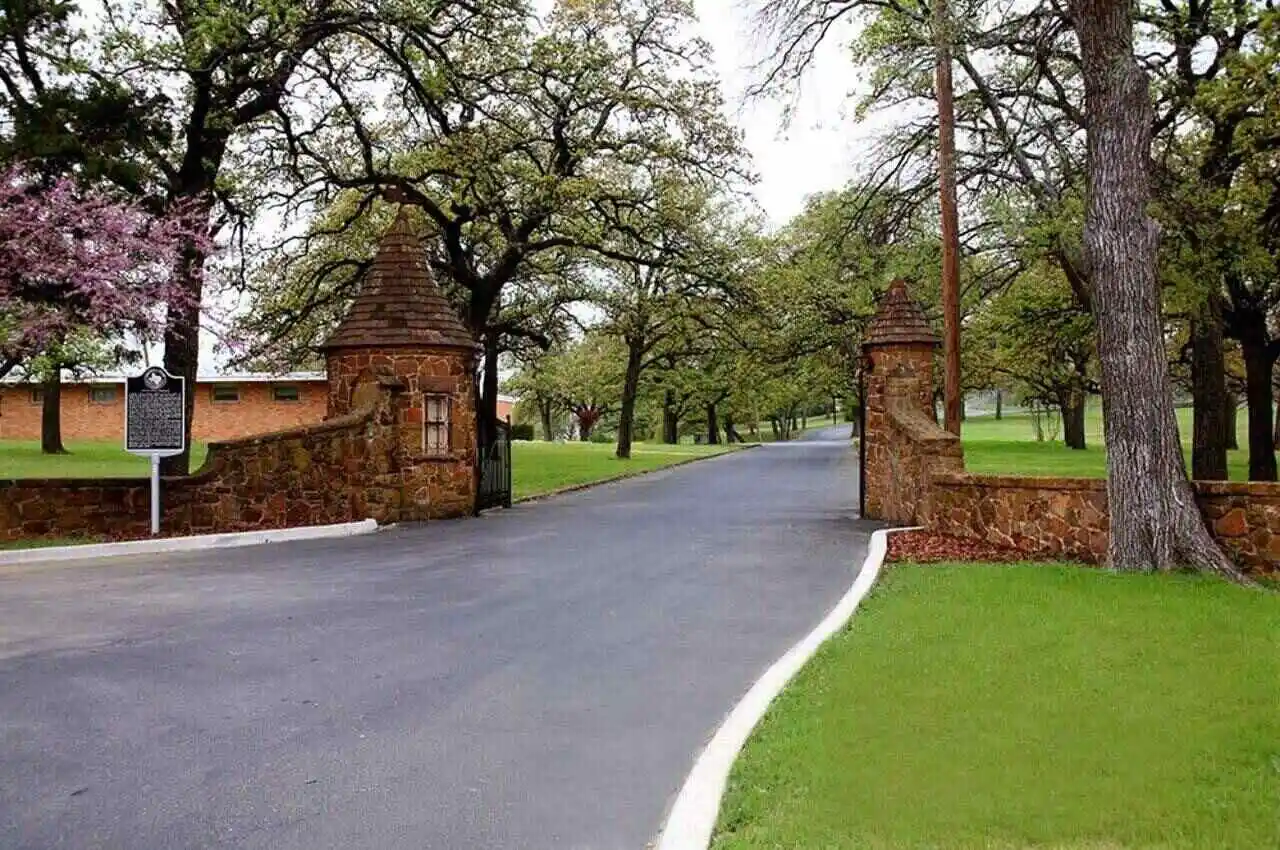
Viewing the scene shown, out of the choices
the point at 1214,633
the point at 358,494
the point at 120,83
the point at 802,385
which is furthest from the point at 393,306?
the point at 802,385

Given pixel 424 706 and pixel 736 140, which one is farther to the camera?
pixel 736 140

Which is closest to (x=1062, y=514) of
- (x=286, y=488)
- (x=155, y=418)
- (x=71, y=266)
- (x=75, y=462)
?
(x=286, y=488)

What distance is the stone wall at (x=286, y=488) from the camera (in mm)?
14242

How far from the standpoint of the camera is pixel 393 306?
1741 cm

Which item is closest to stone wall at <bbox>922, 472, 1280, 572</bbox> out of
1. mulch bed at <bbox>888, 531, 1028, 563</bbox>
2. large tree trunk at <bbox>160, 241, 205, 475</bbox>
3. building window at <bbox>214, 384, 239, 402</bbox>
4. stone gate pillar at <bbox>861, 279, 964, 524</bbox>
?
mulch bed at <bbox>888, 531, 1028, 563</bbox>

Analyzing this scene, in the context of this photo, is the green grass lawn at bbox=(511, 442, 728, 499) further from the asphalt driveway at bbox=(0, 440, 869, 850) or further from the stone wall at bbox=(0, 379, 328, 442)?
the asphalt driveway at bbox=(0, 440, 869, 850)

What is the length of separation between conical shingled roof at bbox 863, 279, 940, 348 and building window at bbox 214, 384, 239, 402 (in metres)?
31.2

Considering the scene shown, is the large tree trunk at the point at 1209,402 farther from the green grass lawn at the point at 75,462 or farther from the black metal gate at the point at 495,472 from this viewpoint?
the green grass lawn at the point at 75,462

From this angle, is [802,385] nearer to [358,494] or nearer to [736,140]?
[736,140]

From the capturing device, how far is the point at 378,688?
6.40 meters

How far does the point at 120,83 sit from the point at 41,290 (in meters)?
4.83

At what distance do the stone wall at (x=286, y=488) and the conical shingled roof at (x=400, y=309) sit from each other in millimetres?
803

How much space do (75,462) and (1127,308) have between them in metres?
25.9

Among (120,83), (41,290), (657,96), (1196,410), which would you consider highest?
(657,96)
